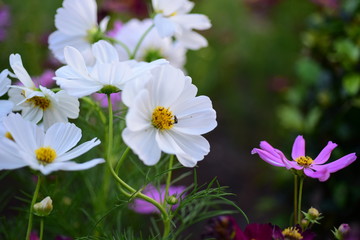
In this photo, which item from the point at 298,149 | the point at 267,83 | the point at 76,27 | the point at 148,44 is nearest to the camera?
the point at 298,149

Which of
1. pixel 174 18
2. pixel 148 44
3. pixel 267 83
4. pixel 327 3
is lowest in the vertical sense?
pixel 267 83

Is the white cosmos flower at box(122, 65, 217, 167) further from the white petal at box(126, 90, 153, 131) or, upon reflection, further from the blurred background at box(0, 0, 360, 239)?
the blurred background at box(0, 0, 360, 239)

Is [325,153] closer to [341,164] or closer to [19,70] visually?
[341,164]

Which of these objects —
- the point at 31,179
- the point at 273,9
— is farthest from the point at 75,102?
the point at 273,9

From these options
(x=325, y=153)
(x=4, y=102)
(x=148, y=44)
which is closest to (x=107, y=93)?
(x=4, y=102)

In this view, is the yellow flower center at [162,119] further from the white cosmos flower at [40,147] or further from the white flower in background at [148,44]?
the white flower in background at [148,44]

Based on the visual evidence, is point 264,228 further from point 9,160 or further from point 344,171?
point 344,171

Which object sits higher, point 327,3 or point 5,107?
point 5,107
